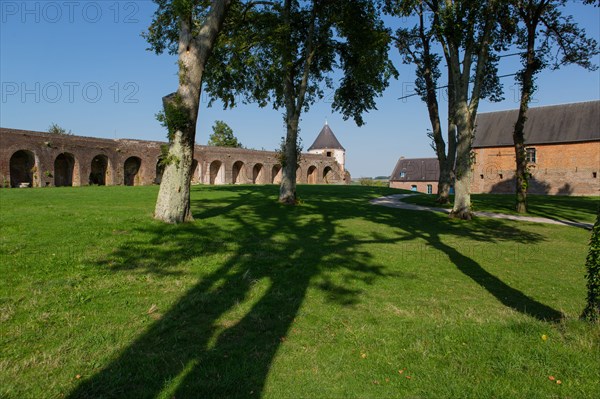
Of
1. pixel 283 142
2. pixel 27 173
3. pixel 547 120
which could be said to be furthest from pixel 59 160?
pixel 547 120

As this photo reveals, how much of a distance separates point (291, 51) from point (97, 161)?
25985 millimetres

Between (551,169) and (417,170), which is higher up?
(417,170)

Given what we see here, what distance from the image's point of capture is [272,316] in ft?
15.9

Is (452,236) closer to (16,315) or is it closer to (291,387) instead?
(291,387)

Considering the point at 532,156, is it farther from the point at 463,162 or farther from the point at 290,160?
the point at 290,160

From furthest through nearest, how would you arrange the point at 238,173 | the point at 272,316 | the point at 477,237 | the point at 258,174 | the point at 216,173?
1. the point at 258,174
2. the point at 238,173
3. the point at 216,173
4. the point at 477,237
5. the point at 272,316

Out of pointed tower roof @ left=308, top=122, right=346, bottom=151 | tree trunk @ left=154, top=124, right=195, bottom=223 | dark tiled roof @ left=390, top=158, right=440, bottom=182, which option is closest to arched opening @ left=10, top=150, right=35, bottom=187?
tree trunk @ left=154, top=124, right=195, bottom=223

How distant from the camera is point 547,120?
133ft

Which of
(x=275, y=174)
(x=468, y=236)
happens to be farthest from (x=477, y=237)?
(x=275, y=174)

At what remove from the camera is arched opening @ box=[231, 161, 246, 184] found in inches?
1777

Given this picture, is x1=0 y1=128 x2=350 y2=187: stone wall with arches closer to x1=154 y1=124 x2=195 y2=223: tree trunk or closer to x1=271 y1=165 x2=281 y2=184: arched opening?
x1=271 y1=165 x2=281 y2=184: arched opening

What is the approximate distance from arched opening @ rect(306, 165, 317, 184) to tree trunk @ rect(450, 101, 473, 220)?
3706cm

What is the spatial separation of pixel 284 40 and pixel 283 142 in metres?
3.90

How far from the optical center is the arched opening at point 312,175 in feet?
169
